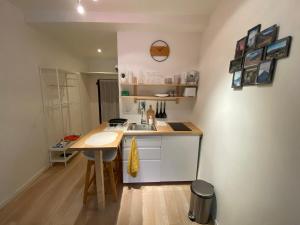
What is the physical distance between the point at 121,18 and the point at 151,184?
2508mm

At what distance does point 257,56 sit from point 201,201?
151 centimetres

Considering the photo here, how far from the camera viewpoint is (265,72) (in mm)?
980

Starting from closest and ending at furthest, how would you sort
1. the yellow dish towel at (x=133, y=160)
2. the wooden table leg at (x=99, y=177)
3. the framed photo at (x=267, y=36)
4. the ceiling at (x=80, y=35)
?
the framed photo at (x=267, y=36) < the wooden table leg at (x=99, y=177) < the yellow dish towel at (x=133, y=160) < the ceiling at (x=80, y=35)

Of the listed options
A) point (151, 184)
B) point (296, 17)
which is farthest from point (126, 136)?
point (296, 17)

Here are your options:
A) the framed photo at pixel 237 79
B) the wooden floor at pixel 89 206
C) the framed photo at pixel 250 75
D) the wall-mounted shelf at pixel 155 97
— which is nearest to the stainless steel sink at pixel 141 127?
the wall-mounted shelf at pixel 155 97

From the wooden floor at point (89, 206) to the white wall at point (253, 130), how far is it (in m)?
0.58

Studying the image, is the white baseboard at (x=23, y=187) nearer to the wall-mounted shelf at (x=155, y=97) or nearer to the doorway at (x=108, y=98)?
the wall-mounted shelf at (x=155, y=97)

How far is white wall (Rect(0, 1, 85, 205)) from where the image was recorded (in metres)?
1.79

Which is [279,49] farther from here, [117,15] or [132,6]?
[117,15]

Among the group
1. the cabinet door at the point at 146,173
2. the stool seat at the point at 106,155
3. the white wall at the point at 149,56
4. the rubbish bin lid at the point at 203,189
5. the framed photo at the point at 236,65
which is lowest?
the cabinet door at the point at 146,173

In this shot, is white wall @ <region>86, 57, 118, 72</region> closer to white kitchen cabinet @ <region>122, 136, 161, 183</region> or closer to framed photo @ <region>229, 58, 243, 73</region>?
white kitchen cabinet @ <region>122, 136, 161, 183</region>

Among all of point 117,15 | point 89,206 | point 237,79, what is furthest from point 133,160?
point 117,15

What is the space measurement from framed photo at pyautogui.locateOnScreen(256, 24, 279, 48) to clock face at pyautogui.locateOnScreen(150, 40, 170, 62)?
5.01 ft

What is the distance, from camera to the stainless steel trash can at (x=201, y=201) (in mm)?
1567
